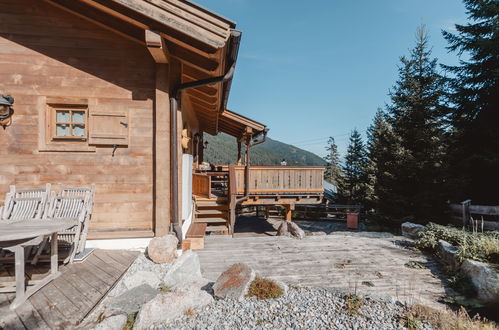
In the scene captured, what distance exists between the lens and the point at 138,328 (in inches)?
103

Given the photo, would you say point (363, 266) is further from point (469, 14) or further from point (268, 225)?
point (469, 14)

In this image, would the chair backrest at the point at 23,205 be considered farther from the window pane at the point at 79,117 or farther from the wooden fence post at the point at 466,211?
the wooden fence post at the point at 466,211

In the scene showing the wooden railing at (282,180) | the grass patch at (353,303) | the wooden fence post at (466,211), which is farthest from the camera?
the wooden railing at (282,180)

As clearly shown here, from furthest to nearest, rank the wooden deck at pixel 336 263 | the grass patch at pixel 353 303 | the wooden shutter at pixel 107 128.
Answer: the wooden shutter at pixel 107 128 → the wooden deck at pixel 336 263 → the grass patch at pixel 353 303

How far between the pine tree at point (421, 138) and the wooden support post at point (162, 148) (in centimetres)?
905

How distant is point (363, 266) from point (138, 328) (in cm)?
357

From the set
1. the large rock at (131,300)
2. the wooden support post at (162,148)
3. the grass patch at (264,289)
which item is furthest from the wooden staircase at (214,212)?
the grass patch at (264,289)

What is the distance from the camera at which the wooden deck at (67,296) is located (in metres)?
2.46

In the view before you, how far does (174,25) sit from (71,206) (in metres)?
3.37

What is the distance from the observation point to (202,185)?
860 cm

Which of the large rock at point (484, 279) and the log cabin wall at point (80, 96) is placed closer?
the large rock at point (484, 279)

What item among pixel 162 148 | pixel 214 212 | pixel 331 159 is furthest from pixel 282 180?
pixel 331 159

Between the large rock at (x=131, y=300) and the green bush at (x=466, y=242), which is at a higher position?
the green bush at (x=466, y=242)

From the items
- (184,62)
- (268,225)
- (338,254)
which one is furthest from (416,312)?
(268,225)
